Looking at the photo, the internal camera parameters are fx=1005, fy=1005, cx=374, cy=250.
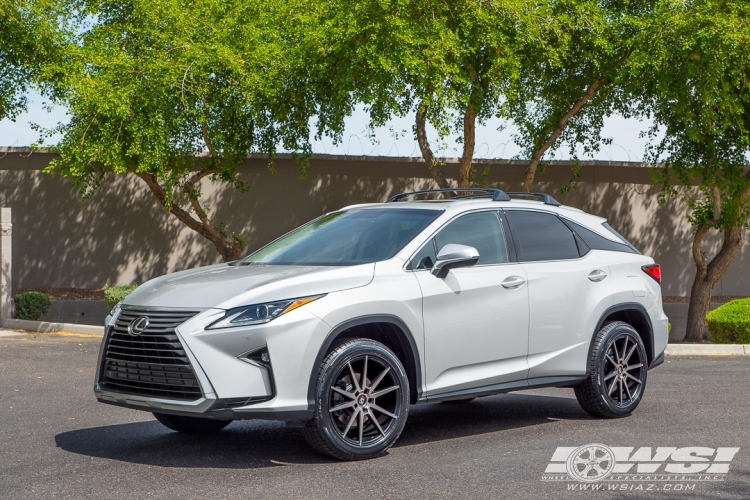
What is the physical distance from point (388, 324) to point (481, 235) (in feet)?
4.71

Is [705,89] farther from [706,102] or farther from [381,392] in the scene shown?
[381,392]

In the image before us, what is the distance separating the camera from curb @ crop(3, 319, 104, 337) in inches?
703

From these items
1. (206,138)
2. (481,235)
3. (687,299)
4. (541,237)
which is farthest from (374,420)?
(687,299)

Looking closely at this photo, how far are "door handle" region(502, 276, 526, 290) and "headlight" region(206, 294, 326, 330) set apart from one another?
6.55 ft

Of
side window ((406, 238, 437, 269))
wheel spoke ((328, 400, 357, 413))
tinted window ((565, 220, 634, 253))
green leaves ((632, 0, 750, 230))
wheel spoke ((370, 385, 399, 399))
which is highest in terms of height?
green leaves ((632, 0, 750, 230))

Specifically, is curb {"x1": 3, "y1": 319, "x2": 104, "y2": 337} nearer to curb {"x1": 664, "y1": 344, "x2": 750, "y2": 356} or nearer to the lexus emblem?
curb {"x1": 664, "y1": 344, "x2": 750, "y2": 356}

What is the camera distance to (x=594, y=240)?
29.7 feet

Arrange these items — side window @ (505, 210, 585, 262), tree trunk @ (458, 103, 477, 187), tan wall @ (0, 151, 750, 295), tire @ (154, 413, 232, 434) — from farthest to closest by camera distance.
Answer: tan wall @ (0, 151, 750, 295) < tree trunk @ (458, 103, 477, 187) < side window @ (505, 210, 585, 262) < tire @ (154, 413, 232, 434)

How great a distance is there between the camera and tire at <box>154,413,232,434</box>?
7.91 m

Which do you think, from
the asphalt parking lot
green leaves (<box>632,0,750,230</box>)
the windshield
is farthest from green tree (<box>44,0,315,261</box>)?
the windshield

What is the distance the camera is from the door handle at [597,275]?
866cm

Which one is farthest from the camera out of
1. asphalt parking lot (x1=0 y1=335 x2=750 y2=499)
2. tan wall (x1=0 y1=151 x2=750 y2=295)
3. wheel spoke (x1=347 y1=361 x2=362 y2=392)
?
tan wall (x1=0 y1=151 x2=750 y2=295)

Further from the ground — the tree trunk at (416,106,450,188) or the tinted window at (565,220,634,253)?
the tree trunk at (416,106,450,188)

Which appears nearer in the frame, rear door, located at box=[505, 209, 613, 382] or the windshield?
the windshield
